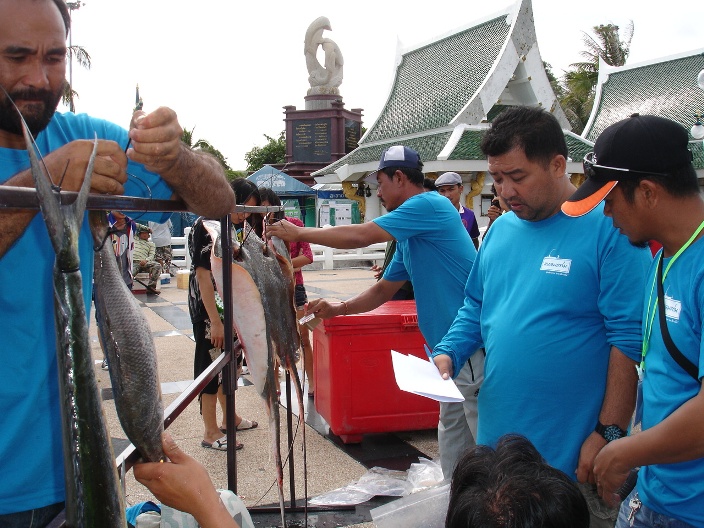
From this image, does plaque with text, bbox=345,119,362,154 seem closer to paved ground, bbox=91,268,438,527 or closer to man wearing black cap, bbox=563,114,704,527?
paved ground, bbox=91,268,438,527

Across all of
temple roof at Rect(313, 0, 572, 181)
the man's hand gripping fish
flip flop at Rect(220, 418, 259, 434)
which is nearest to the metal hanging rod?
the man's hand gripping fish

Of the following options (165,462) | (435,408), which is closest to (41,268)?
(165,462)

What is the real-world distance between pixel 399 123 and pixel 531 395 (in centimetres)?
1744

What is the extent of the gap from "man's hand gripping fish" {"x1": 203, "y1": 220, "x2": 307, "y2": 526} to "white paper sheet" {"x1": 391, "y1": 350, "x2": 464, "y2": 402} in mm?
415

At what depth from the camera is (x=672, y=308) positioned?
176 centimetres

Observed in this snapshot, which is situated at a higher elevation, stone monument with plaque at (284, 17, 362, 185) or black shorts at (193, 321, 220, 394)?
stone monument with plaque at (284, 17, 362, 185)

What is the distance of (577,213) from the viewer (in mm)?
1965

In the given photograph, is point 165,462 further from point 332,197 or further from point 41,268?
point 332,197

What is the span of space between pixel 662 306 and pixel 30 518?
177 centimetres

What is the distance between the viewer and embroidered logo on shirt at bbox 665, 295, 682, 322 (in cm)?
174

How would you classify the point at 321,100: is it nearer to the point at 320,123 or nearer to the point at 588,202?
the point at 320,123

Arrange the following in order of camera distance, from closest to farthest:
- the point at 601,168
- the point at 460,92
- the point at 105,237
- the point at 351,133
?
the point at 105,237 → the point at 601,168 → the point at 460,92 → the point at 351,133

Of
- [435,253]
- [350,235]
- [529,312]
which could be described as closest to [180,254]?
[350,235]

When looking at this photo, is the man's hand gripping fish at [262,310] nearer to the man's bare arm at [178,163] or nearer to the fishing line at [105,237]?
the man's bare arm at [178,163]
